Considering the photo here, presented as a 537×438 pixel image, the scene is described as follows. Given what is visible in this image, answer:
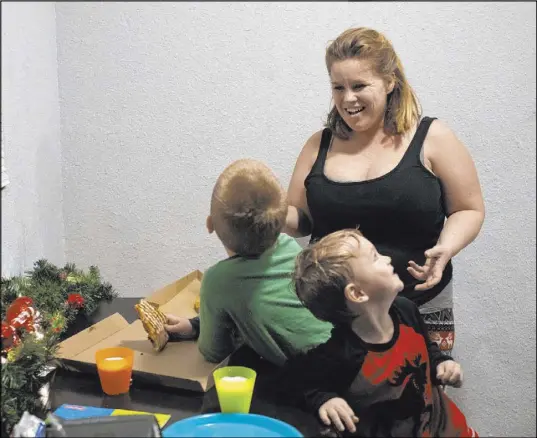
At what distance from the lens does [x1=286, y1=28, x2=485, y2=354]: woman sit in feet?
4.80

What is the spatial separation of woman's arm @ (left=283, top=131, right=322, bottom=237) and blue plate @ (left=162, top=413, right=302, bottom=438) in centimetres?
61

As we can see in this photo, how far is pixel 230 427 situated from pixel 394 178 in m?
0.68

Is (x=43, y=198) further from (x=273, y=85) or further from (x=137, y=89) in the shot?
(x=273, y=85)

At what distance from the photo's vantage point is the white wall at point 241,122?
179cm

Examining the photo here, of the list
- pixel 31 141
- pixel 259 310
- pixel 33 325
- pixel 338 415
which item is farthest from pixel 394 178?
pixel 31 141

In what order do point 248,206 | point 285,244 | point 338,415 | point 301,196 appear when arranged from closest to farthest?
point 338,415 → point 248,206 → point 285,244 → point 301,196

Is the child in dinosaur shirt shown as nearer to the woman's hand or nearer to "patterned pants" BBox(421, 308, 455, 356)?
the woman's hand

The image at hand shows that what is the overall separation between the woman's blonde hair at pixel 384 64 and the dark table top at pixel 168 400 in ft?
2.14

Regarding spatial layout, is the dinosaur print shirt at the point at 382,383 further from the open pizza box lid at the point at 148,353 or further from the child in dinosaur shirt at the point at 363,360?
the open pizza box lid at the point at 148,353

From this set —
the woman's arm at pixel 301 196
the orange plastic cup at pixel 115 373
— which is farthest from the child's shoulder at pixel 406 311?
the orange plastic cup at pixel 115 373

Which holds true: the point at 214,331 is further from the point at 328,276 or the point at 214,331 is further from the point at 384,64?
the point at 384,64

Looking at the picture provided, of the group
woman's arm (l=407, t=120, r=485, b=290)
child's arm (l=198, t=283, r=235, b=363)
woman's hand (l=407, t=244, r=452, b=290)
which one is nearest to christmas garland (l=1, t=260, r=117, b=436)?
child's arm (l=198, t=283, r=235, b=363)

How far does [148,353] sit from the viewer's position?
1.41m

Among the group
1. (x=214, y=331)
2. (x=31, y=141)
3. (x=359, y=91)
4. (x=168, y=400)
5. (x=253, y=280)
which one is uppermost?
(x=359, y=91)
